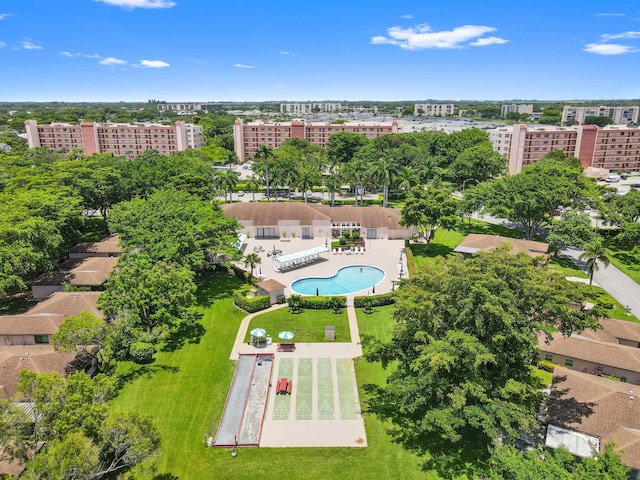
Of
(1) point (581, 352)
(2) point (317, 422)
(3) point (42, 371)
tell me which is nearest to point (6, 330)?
(3) point (42, 371)

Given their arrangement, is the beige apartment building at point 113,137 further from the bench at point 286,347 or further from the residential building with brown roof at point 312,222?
the bench at point 286,347

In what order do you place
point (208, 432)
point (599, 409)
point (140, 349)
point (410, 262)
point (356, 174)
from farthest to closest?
point (356, 174), point (410, 262), point (140, 349), point (208, 432), point (599, 409)

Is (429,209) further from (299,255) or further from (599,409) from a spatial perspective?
(599,409)

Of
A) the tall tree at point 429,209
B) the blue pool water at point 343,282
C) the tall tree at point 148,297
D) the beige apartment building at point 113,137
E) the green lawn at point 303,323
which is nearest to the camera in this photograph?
the tall tree at point 148,297

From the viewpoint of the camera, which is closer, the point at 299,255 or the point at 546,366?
the point at 546,366

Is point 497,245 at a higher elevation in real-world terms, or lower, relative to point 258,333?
higher

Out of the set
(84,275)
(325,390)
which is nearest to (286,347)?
(325,390)

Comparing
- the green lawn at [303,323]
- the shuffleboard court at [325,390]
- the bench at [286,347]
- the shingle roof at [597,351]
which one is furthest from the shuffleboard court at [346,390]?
the shingle roof at [597,351]
